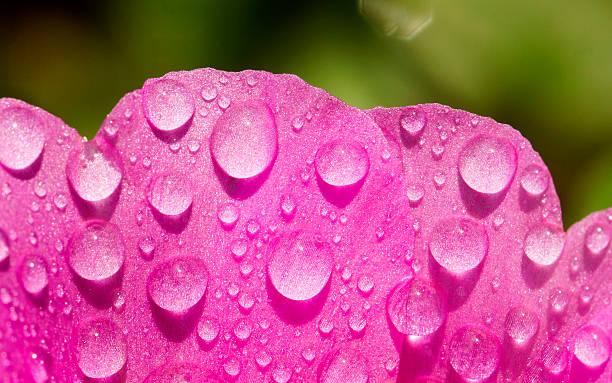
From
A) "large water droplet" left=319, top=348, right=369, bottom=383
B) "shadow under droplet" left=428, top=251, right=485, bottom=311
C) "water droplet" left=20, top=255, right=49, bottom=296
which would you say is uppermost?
"shadow under droplet" left=428, top=251, right=485, bottom=311

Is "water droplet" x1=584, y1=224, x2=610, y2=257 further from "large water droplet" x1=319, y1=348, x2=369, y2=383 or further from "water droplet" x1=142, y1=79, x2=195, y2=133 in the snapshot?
"water droplet" x1=142, y1=79, x2=195, y2=133

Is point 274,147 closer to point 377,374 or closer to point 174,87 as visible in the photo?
point 174,87

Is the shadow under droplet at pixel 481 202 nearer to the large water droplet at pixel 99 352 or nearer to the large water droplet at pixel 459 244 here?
the large water droplet at pixel 459 244

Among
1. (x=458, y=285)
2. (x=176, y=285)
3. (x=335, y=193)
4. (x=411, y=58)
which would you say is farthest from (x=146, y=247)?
(x=411, y=58)

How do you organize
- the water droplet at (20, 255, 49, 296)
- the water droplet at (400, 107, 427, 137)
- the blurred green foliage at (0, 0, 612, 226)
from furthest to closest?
the blurred green foliage at (0, 0, 612, 226)
the water droplet at (400, 107, 427, 137)
the water droplet at (20, 255, 49, 296)

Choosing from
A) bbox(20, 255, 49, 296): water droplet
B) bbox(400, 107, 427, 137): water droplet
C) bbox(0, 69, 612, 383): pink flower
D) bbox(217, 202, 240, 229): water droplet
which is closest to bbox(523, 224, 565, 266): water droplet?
bbox(0, 69, 612, 383): pink flower

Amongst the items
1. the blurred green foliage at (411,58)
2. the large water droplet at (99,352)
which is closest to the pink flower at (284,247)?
the large water droplet at (99,352)
